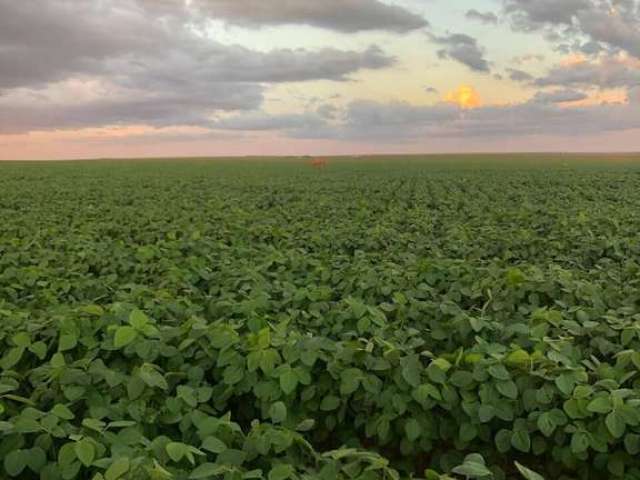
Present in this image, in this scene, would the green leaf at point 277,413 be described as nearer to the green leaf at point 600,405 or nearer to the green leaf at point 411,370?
the green leaf at point 411,370

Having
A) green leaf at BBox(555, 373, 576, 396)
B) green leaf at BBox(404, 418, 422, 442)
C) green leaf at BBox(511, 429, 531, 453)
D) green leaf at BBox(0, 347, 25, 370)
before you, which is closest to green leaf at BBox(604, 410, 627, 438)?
green leaf at BBox(555, 373, 576, 396)

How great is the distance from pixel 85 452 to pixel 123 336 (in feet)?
4.25

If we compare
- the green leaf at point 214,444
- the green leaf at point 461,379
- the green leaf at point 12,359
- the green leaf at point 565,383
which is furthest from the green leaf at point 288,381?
the green leaf at point 12,359

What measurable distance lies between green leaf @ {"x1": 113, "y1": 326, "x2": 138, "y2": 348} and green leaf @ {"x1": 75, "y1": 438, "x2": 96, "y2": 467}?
3.86 feet

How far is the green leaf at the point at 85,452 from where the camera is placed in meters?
2.38

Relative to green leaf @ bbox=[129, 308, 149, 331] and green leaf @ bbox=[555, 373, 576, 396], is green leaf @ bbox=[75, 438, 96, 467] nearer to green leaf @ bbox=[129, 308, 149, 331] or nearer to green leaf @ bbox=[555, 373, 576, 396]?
green leaf @ bbox=[129, 308, 149, 331]

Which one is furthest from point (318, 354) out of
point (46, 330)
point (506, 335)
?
point (46, 330)

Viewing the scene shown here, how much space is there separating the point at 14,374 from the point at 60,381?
1.12ft

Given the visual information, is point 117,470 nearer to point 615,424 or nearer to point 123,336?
point 123,336

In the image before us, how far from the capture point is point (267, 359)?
11.3 feet

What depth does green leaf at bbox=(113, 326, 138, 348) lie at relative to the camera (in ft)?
11.9

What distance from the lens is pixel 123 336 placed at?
365cm

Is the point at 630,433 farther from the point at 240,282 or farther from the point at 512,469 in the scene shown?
the point at 240,282

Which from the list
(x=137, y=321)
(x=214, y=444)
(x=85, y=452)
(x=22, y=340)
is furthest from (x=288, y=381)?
(x=22, y=340)
